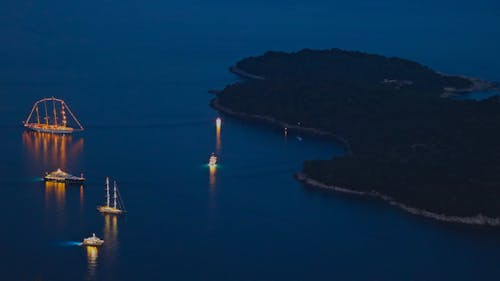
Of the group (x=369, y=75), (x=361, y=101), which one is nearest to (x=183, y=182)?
(x=361, y=101)

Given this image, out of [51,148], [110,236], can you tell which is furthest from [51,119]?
[110,236]

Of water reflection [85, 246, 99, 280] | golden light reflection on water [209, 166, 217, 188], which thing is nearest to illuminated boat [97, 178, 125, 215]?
water reflection [85, 246, 99, 280]

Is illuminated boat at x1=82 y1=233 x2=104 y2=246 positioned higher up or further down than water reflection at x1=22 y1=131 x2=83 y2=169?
further down

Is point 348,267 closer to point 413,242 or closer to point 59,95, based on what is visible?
point 413,242

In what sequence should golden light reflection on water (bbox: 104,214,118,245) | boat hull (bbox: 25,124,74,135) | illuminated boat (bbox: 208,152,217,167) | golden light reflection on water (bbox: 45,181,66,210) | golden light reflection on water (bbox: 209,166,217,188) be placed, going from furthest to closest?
boat hull (bbox: 25,124,74,135)
illuminated boat (bbox: 208,152,217,167)
golden light reflection on water (bbox: 209,166,217,188)
golden light reflection on water (bbox: 45,181,66,210)
golden light reflection on water (bbox: 104,214,118,245)

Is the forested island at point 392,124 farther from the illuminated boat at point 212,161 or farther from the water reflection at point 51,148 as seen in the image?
the water reflection at point 51,148

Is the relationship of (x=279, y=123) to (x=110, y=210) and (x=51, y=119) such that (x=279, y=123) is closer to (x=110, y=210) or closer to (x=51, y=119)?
(x=51, y=119)

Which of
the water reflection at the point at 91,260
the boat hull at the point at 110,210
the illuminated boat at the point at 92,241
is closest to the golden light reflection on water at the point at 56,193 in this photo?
the boat hull at the point at 110,210

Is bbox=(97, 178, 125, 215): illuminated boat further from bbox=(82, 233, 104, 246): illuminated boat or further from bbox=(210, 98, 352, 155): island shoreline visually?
bbox=(210, 98, 352, 155): island shoreline
